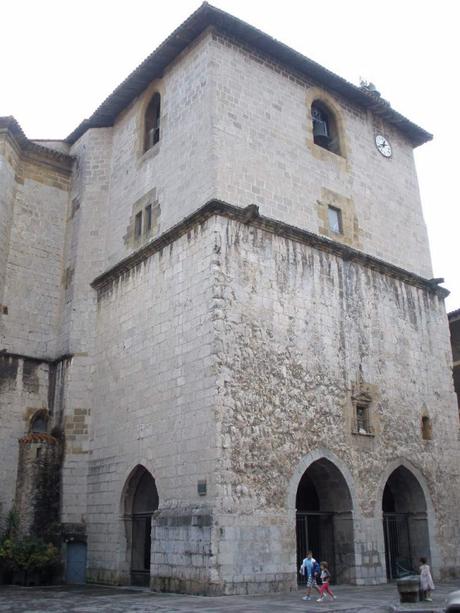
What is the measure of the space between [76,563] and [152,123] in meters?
12.2

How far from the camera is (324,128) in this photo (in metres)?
18.8

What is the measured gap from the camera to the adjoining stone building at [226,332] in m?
13.4

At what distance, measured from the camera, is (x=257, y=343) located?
46.3ft

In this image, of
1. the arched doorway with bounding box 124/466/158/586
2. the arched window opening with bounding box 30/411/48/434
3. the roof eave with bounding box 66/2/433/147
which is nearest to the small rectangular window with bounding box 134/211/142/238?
the roof eave with bounding box 66/2/433/147

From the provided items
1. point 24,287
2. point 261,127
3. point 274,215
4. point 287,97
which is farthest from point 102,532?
point 287,97

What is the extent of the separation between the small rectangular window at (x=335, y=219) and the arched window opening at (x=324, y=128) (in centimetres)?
213

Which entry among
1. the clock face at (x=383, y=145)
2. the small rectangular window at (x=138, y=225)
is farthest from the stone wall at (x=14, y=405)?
the clock face at (x=383, y=145)

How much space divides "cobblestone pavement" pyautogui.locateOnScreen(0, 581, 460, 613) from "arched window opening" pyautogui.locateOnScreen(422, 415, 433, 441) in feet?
13.8

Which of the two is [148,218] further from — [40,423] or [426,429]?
[426,429]

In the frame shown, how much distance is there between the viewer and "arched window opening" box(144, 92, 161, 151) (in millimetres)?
18616

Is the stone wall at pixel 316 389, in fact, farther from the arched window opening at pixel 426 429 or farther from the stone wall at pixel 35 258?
the stone wall at pixel 35 258

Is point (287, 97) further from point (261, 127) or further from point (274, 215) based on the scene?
point (274, 215)

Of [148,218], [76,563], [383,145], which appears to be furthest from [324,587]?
[383,145]

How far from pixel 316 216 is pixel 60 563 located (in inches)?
422
